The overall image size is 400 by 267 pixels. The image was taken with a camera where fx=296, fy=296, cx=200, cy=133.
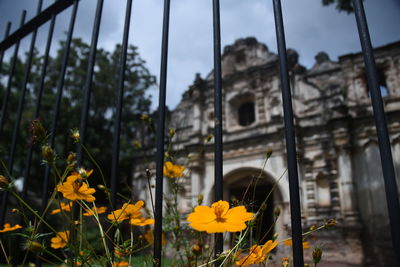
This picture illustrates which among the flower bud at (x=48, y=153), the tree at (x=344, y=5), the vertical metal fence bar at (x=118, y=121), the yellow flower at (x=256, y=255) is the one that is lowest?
the yellow flower at (x=256, y=255)

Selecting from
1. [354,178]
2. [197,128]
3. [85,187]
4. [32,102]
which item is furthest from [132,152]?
[85,187]

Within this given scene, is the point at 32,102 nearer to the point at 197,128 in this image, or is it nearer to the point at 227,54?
the point at 197,128

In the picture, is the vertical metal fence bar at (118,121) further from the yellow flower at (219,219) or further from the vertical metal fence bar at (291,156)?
the vertical metal fence bar at (291,156)

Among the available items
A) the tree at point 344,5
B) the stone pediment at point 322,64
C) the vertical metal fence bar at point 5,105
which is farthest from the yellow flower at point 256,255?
the stone pediment at point 322,64

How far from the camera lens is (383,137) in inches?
27.5

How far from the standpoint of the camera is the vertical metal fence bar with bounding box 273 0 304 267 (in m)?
0.70

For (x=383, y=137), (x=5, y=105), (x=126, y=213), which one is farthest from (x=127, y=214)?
(x=5, y=105)

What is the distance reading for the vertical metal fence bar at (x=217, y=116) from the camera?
825 millimetres

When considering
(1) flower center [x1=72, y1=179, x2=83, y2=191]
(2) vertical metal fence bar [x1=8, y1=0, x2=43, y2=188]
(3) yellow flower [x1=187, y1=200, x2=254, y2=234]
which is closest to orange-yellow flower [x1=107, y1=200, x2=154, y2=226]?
(1) flower center [x1=72, y1=179, x2=83, y2=191]

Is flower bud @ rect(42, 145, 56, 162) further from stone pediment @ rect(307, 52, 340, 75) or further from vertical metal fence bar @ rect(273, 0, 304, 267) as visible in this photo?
stone pediment @ rect(307, 52, 340, 75)

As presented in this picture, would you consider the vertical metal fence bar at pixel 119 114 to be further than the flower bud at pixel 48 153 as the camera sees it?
Yes

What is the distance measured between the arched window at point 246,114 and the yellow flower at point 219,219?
405 inches

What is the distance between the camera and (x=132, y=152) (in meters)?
12.3

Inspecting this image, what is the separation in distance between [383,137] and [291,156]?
0.21 meters
